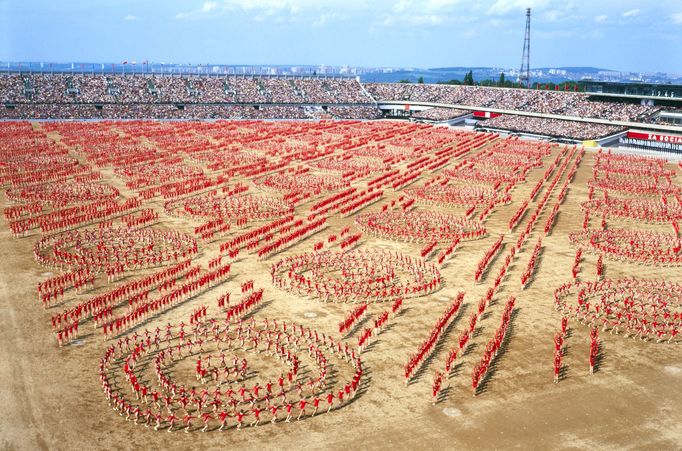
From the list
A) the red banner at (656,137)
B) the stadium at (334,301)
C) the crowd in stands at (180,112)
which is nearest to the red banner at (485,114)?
the crowd in stands at (180,112)

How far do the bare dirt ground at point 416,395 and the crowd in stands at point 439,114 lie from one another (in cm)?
10283

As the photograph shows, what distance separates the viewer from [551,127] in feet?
366

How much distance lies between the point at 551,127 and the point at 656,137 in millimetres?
20548

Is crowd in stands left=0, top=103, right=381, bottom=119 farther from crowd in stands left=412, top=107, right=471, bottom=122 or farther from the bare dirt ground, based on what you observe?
the bare dirt ground

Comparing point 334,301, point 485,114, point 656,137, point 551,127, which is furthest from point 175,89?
point 334,301

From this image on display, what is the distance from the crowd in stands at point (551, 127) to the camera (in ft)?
334

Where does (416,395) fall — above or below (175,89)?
below

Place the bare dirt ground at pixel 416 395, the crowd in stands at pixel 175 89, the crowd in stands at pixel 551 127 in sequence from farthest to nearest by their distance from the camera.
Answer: the crowd in stands at pixel 175 89 → the crowd in stands at pixel 551 127 → the bare dirt ground at pixel 416 395

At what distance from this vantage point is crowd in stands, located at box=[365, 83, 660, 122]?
107 metres

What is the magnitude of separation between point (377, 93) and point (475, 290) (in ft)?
411

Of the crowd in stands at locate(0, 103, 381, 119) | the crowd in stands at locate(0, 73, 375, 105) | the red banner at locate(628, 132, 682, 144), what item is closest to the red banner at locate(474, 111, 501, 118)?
the crowd in stands at locate(0, 103, 381, 119)

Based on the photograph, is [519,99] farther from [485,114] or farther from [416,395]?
[416,395]

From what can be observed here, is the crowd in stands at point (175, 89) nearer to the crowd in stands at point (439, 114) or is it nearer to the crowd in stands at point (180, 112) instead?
the crowd in stands at point (180, 112)

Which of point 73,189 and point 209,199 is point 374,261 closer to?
point 209,199
